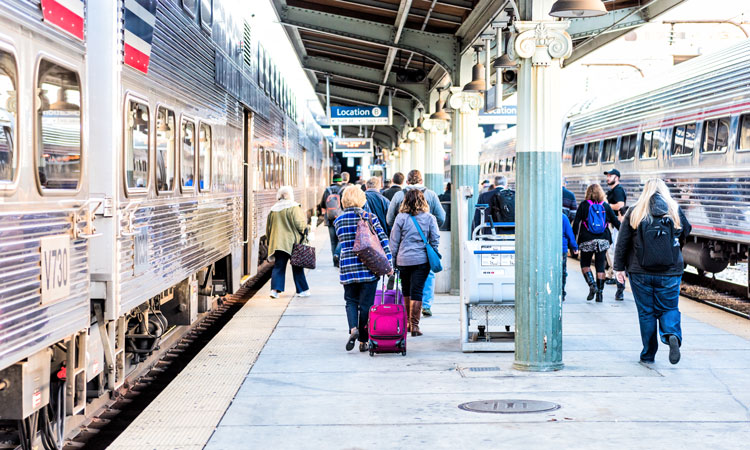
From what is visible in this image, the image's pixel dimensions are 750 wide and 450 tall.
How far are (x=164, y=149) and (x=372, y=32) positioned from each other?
10.0m

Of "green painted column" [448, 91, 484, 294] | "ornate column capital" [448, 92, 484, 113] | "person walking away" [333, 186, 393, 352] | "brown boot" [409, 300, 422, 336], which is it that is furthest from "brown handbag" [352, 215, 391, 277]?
"ornate column capital" [448, 92, 484, 113]

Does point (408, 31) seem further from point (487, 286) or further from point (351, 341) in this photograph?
point (351, 341)

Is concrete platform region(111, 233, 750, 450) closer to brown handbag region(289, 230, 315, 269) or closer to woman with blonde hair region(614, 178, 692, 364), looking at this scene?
woman with blonde hair region(614, 178, 692, 364)

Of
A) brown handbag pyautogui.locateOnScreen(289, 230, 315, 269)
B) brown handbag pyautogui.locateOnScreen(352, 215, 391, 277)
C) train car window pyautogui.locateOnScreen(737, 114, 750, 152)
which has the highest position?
train car window pyautogui.locateOnScreen(737, 114, 750, 152)

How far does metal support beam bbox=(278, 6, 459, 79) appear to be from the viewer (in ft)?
53.3

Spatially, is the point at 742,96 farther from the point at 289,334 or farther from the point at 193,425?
the point at 193,425

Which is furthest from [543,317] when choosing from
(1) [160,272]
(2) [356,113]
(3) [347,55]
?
(2) [356,113]

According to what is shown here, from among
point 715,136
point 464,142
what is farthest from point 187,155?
point 715,136

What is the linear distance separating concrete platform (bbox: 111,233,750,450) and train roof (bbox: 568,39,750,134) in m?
4.14

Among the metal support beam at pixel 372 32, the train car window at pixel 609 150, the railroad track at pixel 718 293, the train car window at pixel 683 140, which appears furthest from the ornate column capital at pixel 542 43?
the train car window at pixel 609 150

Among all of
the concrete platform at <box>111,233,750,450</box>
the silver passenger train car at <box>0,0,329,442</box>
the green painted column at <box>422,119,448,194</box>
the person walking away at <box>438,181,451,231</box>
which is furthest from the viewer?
the green painted column at <box>422,119,448,194</box>

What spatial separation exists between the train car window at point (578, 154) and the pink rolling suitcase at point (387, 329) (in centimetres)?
1403

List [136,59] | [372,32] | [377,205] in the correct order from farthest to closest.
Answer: [372,32]
[377,205]
[136,59]

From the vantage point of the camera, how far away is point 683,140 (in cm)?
1580
